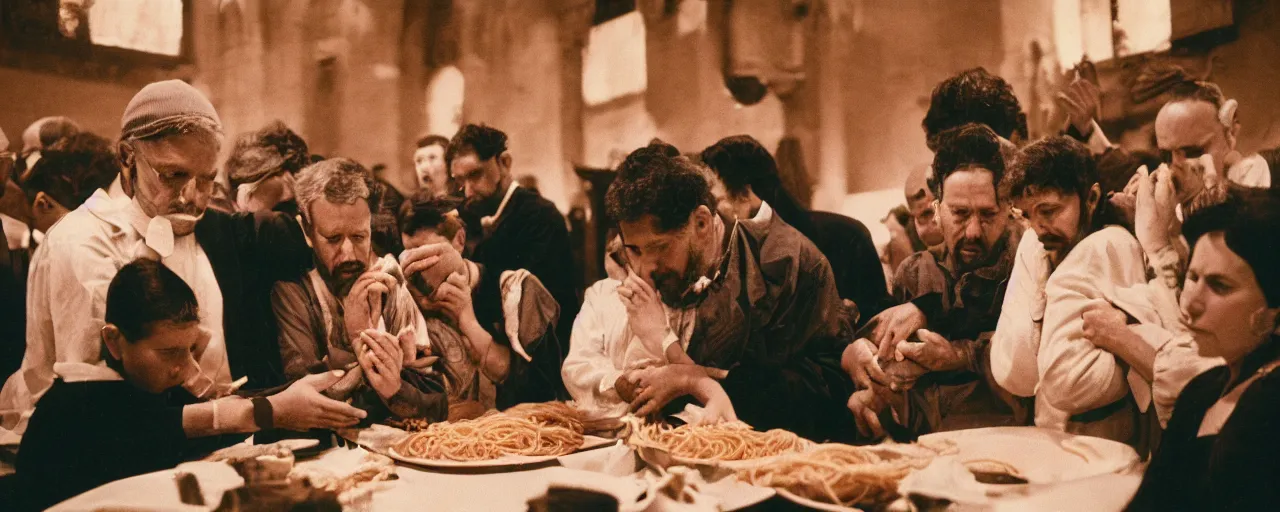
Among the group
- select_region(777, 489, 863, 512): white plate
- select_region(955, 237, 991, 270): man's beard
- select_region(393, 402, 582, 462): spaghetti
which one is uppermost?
select_region(955, 237, 991, 270): man's beard

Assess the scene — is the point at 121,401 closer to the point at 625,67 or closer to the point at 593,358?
the point at 593,358

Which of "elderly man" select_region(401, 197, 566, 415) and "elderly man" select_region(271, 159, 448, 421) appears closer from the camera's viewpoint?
"elderly man" select_region(271, 159, 448, 421)

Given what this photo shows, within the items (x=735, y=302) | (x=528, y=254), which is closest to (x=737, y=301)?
(x=735, y=302)

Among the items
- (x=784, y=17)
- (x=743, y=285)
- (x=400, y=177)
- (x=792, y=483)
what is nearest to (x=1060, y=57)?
(x=784, y=17)

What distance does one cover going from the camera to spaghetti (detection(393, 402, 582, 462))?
4031mm

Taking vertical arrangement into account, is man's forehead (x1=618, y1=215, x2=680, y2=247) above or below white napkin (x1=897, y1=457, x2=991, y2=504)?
above

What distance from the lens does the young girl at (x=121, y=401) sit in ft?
13.2

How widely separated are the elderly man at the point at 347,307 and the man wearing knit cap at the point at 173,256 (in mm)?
82

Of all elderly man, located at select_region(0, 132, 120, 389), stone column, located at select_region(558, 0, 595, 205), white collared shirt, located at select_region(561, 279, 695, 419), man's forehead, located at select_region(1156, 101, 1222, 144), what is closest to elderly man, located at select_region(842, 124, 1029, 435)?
man's forehead, located at select_region(1156, 101, 1222, 144)

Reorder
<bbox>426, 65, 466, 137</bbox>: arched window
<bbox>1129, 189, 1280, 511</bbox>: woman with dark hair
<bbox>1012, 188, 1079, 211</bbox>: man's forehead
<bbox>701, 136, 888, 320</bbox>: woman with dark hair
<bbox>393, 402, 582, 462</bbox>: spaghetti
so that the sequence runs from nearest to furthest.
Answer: <bbox>1129, 189, 1280, 511</bbox>: woman with dark hair < <bbox>1012, 188, 1079, 211</bbox>: man's forehead < <bbox>393, 402, 582, 462</bbox>: spaghetti < <bbox>701, 136, 888, 320</bbox>: woman with dark hair < <bbox>426, 65, 466, 137</bbox>: arched window

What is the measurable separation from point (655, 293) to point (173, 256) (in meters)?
1.92

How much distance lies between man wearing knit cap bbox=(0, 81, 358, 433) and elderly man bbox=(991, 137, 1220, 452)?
2680 millimetres

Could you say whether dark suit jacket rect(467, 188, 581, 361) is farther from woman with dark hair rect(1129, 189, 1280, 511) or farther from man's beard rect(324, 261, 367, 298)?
woman with dark hair rect(1129, 189, 1280, 511)

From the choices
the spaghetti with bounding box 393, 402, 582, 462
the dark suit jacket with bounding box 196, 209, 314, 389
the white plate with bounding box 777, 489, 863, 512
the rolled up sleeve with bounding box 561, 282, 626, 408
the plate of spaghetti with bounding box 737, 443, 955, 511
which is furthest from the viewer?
the rolled up sleeve with bounding box 561, 282, 626, 408
